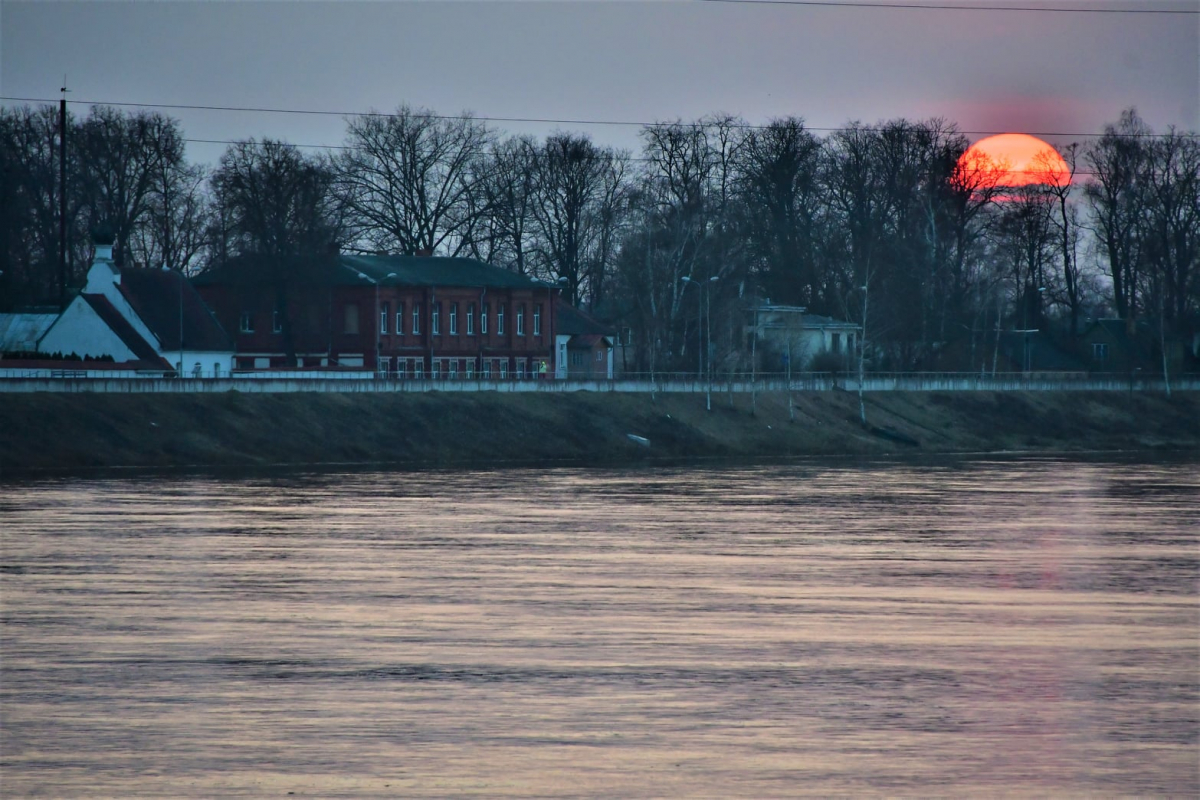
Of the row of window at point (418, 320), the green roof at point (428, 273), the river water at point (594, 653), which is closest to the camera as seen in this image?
the river water at point (594, 653)

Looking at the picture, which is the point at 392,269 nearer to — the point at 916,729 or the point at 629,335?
the point at 629,335

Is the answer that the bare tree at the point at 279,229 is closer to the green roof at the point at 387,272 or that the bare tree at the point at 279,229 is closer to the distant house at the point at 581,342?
the green roof at the point at 387,272

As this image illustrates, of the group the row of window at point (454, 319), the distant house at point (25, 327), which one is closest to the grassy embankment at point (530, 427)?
the distant house at point (25, 327)

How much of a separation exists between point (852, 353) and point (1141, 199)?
74.9ft

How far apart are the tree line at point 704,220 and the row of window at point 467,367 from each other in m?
7.07

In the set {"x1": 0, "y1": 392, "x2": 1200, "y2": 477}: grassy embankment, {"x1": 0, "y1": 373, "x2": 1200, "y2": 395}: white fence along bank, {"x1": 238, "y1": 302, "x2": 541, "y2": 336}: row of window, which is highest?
{"x1": 238, "y1": 302, "x2": 541, "y2": 336}: row of window

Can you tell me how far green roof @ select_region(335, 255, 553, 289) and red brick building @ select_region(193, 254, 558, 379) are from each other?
0.26ft

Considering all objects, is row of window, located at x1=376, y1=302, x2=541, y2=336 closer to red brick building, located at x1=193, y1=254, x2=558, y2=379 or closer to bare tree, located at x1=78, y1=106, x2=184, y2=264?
red brick building, located at x1=193, y1=254, x2=558, y2=379

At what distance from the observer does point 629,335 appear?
4461 inches

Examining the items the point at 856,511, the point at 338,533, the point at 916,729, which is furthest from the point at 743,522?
the point at 916,729

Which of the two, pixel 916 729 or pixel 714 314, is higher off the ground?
pixel 714 314

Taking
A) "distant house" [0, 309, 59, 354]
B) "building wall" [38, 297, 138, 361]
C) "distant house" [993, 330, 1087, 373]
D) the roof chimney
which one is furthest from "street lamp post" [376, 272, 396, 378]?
"distant house" [993, 330, 1087, 373]

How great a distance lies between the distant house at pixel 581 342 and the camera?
107 m

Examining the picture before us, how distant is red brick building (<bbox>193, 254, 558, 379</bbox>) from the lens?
89688mm
